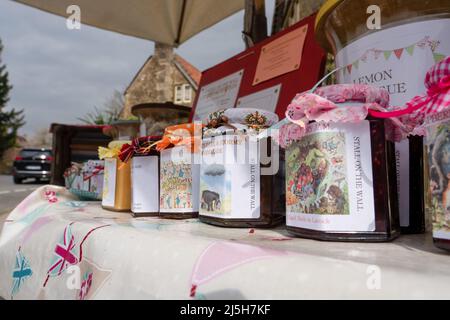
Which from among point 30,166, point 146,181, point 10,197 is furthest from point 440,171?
point 30,166

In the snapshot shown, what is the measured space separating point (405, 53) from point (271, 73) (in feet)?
2.13

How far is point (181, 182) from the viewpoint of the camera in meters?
0.66

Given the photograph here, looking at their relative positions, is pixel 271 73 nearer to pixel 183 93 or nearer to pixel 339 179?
pixel 339 179

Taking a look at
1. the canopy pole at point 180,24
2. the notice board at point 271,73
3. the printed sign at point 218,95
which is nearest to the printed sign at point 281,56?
the notice board at point 271,73

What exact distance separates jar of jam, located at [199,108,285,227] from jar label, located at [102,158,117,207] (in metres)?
0.33

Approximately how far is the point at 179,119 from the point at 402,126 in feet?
4.62

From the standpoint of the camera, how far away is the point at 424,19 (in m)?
0.52

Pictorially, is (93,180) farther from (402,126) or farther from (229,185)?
(402,126)

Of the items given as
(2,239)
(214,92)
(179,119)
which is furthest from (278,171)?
(179,119)

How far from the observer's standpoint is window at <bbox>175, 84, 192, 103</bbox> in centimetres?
1255

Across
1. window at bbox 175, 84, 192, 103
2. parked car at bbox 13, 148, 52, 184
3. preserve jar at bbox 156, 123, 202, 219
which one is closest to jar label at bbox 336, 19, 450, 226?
preserve jar at bbox 156, 123, 202, 219

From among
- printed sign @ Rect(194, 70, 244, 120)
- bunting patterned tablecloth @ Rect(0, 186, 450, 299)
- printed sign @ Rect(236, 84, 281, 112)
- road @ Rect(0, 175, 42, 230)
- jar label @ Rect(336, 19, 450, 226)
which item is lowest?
road @ Rect(0, 175, 42, 230)

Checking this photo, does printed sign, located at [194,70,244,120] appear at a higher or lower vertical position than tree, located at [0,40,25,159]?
lower

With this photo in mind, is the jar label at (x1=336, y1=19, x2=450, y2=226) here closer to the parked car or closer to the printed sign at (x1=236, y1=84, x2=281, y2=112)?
the printed sign at (x1=236, y1=84, x2=281, y2=112)
